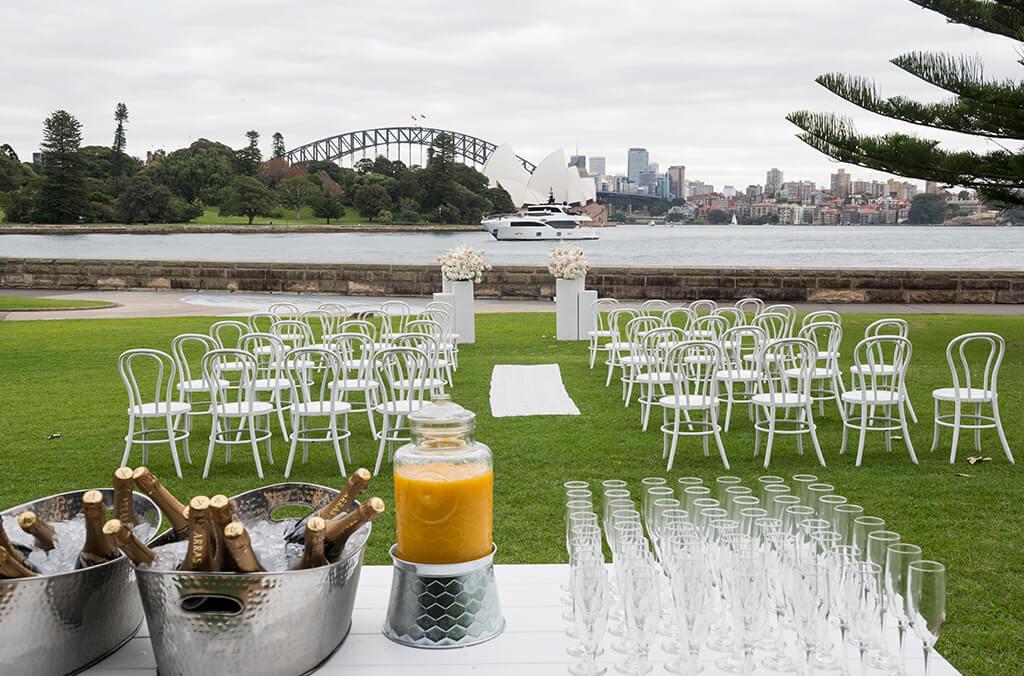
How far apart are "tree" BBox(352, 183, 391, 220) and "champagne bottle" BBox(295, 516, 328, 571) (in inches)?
3178

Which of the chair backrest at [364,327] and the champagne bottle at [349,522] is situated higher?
the champagne bottle at [349,522]

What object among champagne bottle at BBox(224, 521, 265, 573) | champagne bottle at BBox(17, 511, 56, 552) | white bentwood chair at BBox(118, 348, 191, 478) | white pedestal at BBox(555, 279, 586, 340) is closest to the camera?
champagne bottle at BBox(224, 521, 265, 573)

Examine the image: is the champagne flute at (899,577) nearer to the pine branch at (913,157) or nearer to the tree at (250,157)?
the pine branch at (913,157)

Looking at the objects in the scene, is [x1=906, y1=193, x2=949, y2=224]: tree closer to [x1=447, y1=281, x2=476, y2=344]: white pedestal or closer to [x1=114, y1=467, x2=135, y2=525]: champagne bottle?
[x1=447, y1=281, x2=476, y2=344]: white pedestal

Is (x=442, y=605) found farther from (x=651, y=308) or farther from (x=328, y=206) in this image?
(x=328, y=206)

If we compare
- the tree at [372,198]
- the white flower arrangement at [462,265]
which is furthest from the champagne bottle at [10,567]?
the tree at [372,198]

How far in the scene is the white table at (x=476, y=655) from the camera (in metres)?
2.05

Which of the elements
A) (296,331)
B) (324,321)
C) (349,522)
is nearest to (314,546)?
(349,522)

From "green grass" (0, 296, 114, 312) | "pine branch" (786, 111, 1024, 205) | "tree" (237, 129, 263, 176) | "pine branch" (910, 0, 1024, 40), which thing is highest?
"tree" (237, 129, 263, 176)

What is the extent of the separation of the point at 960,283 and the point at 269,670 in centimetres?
1994

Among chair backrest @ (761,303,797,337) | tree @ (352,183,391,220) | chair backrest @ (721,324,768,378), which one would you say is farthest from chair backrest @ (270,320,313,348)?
tree @ (352,183,391,220)

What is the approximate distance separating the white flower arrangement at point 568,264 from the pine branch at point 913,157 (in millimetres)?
3947

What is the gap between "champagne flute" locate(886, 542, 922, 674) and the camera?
1.93 meters

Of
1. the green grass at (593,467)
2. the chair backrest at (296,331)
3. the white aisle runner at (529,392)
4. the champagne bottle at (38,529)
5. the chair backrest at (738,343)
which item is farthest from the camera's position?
the chair backrest at (296,331)
